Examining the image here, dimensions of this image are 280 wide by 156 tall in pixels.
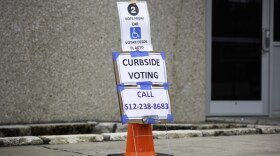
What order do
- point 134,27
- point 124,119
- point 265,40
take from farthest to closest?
point 265,40
point 134,27
point 124,119

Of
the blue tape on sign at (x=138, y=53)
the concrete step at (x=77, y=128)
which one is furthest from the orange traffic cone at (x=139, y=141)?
the concrete step at (x=77, y=128)

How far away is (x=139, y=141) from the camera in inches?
241

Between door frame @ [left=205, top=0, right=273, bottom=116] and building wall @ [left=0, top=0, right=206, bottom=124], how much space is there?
2.48 ft

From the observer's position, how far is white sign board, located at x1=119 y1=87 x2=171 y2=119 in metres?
5.97

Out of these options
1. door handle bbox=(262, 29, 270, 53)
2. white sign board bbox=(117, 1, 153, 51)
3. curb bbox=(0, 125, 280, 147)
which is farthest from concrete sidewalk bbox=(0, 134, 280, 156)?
door handle bbox=(262, 29, 270, 53)

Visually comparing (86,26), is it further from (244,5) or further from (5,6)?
(244,5)

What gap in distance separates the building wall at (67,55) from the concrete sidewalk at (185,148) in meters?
1.87

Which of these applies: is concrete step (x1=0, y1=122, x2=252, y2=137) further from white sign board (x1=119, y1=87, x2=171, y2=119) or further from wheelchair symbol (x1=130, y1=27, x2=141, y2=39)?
A: wheelchair symbol (x1=130, y1=27, x2=141, y2=39)

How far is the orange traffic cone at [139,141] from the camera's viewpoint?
20.0 ft

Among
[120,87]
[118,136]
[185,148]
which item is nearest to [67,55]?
[118,136]

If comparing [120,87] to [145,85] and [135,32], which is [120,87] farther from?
[135,32]

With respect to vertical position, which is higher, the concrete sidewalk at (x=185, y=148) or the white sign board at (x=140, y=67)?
the white sign board at (x=140, y=67)

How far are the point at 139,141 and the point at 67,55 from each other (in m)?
4.20

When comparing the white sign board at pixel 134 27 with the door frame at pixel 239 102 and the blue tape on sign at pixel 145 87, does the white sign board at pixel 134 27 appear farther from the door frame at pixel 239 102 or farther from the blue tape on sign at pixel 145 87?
the door frame at pixel 239 102
